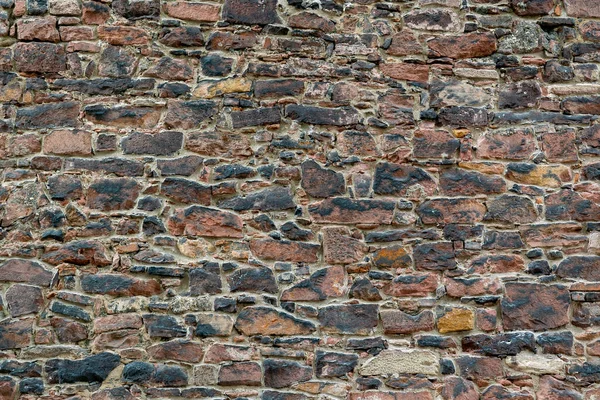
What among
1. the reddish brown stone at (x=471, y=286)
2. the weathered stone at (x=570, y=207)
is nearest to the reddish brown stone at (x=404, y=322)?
the reddish brown stone at (x=471, y=286)

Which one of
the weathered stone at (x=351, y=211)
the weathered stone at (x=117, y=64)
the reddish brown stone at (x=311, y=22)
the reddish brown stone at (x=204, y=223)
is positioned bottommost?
the reddish brown stone at (x=204, y=223)

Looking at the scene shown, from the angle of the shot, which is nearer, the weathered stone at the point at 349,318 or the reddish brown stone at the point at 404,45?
the weathered stone at the point at 349,318

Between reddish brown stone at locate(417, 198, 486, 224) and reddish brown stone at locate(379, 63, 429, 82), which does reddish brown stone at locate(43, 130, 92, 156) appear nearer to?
reddish brown stone at locate(379, 63, 429, 82)

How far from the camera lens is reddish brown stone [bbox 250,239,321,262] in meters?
3.43

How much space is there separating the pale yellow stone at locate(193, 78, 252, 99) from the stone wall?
1 cm

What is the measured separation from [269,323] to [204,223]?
0.59 metres

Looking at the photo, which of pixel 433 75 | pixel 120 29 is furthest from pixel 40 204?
pixel 433 75

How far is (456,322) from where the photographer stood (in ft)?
11.1

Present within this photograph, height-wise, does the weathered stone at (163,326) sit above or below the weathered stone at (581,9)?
below

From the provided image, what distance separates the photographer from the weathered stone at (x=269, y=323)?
131 inches

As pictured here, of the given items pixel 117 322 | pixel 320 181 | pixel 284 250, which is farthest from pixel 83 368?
pixel 320 181

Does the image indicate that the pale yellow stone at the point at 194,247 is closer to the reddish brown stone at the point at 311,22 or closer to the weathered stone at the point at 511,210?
the reddish brown stone at the point at 311,22

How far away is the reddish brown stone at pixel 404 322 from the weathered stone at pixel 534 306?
15.0 inches

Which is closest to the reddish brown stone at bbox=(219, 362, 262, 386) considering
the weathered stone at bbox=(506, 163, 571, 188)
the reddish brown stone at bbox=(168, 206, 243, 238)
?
the reddish brown stone at bbox=(168, 206, 243, 238)
